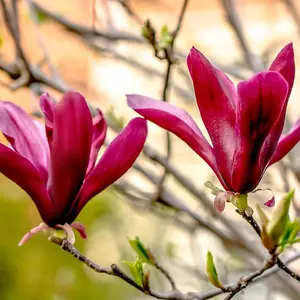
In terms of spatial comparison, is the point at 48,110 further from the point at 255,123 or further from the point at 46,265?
the point at 46,265

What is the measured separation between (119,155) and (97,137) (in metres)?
0.03

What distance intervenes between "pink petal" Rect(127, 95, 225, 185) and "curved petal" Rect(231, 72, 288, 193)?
2 cm

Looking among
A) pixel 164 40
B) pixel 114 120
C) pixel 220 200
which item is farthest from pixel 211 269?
pixel 114 120

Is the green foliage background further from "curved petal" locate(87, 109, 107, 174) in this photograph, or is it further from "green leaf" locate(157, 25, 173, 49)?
"curved petal" locate(87, 109, 107, 174)

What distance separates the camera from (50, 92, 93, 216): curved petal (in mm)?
342

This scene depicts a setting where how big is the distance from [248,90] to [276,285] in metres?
0.81

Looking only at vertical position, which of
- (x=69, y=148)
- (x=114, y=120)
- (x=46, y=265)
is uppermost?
(x=69, y=148)

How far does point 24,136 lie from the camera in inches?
15.1

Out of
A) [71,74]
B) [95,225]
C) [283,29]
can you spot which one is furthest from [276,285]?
[71,74]

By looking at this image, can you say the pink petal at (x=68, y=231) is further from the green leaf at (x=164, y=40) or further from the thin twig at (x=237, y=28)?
the thin twig at (x=237, y=28)

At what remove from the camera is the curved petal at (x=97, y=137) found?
15.5 inches

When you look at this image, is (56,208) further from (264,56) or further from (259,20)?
(259,20)

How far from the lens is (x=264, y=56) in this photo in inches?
43.4

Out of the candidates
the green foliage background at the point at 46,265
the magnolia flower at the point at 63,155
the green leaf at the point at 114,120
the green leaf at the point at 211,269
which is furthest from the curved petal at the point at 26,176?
the green foliage background at the point at 46,265
